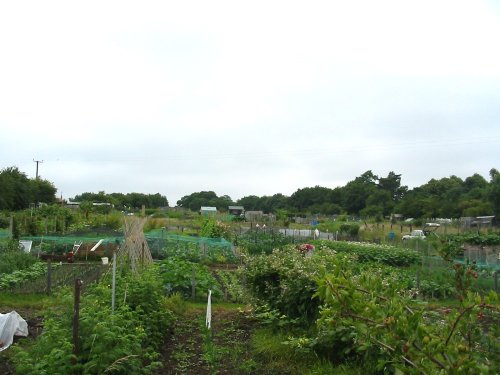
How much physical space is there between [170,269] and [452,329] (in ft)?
31.1

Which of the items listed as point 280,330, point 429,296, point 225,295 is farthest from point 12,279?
point 429,296

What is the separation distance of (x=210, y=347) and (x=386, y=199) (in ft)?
242

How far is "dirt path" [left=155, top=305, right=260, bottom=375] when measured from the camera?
585cm

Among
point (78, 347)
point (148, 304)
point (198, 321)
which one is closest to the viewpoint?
point (78, 347)

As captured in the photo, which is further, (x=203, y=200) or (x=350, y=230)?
(x=203, y=200)

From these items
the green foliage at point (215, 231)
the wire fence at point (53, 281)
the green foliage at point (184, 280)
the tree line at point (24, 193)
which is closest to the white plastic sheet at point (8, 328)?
the wire fence at point (53, 281)

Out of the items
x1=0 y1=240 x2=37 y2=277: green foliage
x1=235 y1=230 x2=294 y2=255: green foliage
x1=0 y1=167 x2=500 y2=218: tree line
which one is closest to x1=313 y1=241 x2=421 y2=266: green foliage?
x1=235 y1=230 x2=294 y2=255: green foliage

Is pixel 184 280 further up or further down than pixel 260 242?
further down

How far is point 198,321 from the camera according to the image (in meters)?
8.34

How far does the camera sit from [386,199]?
254 ft

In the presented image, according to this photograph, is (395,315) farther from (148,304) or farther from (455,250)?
(148,304)

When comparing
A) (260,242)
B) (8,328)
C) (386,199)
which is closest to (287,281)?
(8,328)

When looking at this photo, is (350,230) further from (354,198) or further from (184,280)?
(354,198)

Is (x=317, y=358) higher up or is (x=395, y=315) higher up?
(x=395, y=315)
